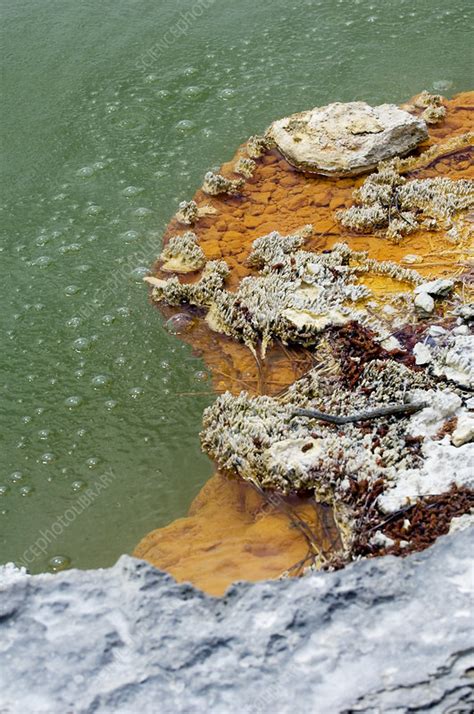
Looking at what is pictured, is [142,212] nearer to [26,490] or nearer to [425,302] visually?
[425,302]

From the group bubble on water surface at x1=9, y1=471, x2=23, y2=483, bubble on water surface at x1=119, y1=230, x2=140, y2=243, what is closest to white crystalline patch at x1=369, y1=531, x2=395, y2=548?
bubble on water surface at x1=9, y1=471, x2=23, y2=483

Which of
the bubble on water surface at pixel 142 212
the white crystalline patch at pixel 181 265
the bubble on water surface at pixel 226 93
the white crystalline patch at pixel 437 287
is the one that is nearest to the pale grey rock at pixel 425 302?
the white crystalline patch at pixel 437 287

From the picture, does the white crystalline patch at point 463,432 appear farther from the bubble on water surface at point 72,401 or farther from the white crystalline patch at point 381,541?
the bubble on water surface at point 72,401

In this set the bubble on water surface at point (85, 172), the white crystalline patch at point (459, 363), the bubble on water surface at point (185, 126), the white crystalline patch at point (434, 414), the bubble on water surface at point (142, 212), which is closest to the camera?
the white crystalline patch at point (434, 414)

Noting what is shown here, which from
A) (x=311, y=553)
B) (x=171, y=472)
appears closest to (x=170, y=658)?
(x=311, y=553)

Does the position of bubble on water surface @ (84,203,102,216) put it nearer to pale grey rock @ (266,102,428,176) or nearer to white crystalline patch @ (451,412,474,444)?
pale grey rock @ (266,102,428,176)
